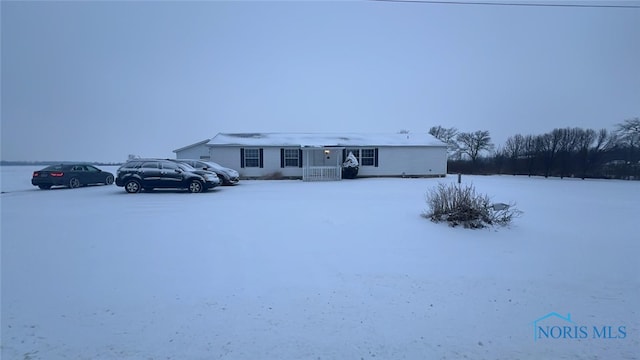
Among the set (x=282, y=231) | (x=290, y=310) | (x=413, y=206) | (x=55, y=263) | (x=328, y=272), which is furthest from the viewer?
(x=413, y=206)

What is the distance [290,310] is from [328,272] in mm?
1063

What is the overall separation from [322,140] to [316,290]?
62.8ft

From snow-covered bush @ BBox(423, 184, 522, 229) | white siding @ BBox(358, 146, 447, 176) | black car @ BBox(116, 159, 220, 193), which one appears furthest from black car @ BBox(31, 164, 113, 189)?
snow-covered bush @ BBox(423, 184, 522, 229)

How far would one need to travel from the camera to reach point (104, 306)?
3.07m

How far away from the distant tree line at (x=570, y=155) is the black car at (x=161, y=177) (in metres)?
23.1

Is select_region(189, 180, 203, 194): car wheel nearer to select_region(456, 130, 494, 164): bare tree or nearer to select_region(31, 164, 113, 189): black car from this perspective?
select_region(31, 164, 113, 189): black car

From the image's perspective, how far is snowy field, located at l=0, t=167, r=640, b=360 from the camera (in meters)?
2.50

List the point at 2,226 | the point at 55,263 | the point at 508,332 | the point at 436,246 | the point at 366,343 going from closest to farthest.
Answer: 1. the point at 366,343
2. the point at 508,332
3. the point at 55,263
4. the point at 436,246
5. the point at 2,226

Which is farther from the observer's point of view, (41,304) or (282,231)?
(282,231)

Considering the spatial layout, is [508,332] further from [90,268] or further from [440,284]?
[90,268]

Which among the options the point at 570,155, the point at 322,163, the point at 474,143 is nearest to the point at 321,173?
the point at 322,163

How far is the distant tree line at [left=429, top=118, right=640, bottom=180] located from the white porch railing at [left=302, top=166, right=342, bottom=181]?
44.3 feet

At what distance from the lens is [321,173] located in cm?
1938

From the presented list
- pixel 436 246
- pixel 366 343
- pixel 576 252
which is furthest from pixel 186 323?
pixel 576 252
